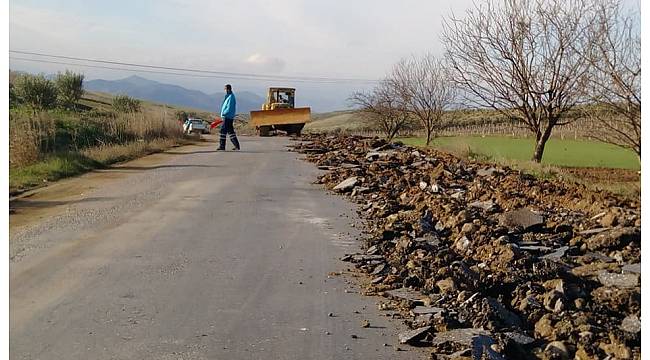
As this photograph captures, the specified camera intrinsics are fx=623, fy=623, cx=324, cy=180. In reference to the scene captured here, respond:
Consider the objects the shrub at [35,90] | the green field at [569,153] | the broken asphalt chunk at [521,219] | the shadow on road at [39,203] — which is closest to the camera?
the broken asphalt chunk at [521,219]

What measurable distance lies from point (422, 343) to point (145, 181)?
9046mm

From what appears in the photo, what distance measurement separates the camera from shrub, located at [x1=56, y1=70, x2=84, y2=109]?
46812 millimetres

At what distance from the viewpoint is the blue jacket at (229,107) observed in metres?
19.5

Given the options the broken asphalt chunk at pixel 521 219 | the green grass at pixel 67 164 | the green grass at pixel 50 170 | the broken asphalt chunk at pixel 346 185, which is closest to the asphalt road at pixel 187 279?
the broken asphalt chunk at pixel 346 185

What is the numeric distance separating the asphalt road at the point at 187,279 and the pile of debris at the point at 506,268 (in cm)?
43

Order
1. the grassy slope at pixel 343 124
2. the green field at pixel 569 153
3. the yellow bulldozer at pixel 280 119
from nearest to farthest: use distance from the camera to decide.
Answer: the green field at pixel 569 153, the yellow bulldozer at pixel 280 119, the grassy slope at pixel 343 124

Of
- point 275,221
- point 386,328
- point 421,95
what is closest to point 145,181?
point 275,221

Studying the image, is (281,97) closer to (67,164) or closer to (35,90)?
(35,90)

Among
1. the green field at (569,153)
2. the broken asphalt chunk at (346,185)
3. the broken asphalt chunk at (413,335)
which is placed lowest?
the broken asphalt chunk at (413,335)

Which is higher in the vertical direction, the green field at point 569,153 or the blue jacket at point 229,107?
the blue jacket at point 229,107

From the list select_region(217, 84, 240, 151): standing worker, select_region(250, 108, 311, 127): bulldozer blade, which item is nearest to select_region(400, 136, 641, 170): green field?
select_region(250, 108, 311, 127): bulldozer blade

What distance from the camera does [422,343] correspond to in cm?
489

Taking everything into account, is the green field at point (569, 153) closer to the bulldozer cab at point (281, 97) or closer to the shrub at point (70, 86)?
the bulldozer cab at point (281, 97)

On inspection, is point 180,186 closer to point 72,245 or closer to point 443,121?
point 72,245
